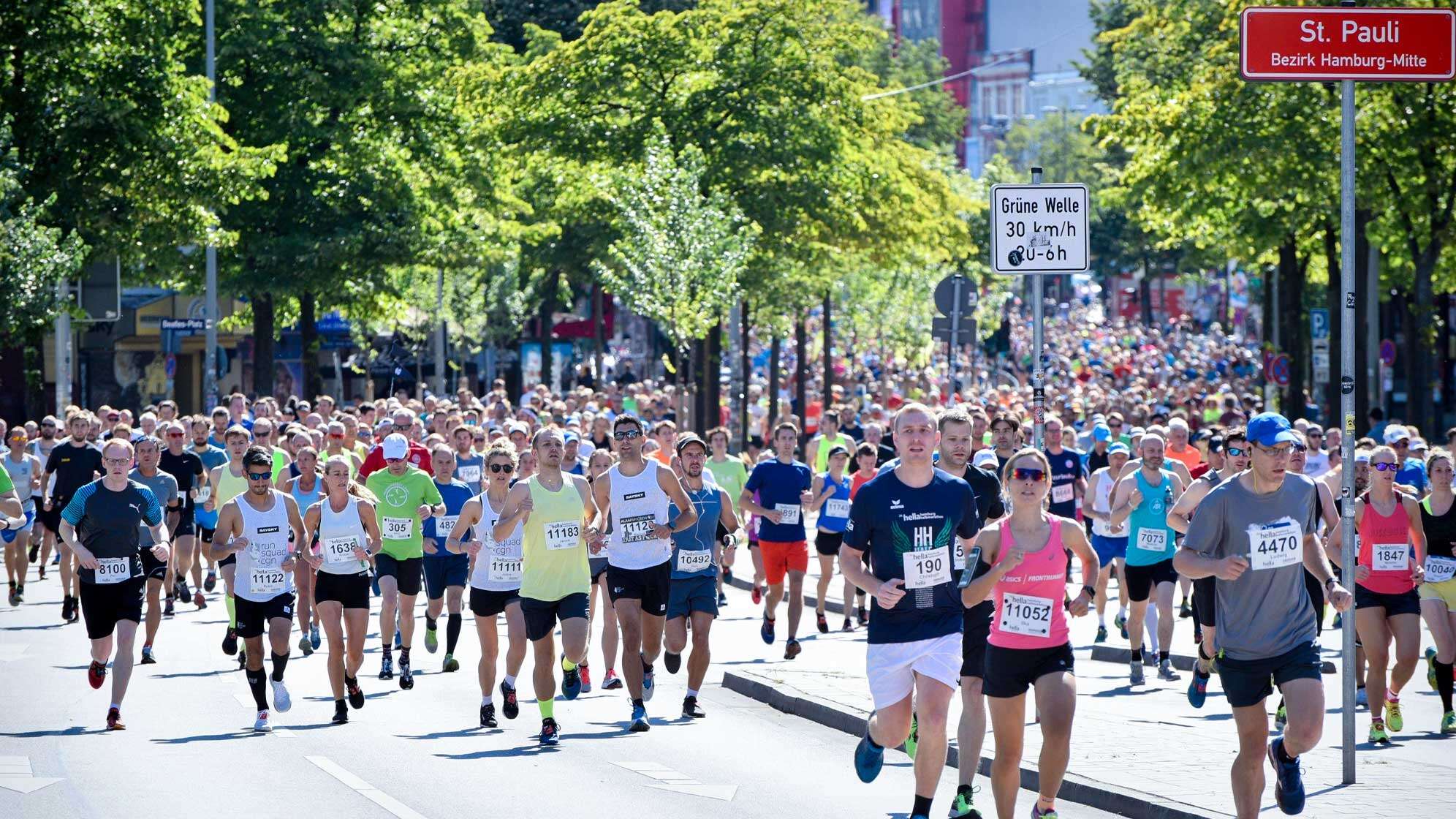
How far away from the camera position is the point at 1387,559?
12430 mm

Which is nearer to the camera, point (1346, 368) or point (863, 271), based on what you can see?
point (1346, 368)

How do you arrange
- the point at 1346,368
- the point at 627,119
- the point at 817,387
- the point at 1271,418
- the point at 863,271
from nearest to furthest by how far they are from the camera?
1. the point at 1271,418
2. the point at 1346,368
3. the point at 627,119
4. the point at 863,271
5. the point at 817,387

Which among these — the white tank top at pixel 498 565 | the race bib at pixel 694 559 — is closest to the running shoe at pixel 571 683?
the white tank top at pixel 498 565

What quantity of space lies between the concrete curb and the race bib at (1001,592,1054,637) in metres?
1.11

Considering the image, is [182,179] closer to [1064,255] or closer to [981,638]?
[1064,255]

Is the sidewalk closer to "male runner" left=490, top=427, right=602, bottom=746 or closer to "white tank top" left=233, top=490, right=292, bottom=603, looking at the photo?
"male runner" left=490, top=427, right=602, bottom=746

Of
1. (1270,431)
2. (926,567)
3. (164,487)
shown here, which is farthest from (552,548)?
(164,487)

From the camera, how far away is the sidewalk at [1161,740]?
9.98 m

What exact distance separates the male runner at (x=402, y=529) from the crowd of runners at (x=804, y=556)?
2cm

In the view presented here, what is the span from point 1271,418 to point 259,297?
32.7m

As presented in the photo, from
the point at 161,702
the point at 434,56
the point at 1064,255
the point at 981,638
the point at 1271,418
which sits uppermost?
the point at 434,56

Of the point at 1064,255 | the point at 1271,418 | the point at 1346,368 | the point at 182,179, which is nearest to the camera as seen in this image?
the point at 1271,418

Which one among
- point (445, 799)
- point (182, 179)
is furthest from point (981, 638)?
point (182, 179)

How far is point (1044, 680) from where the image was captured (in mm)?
9133
